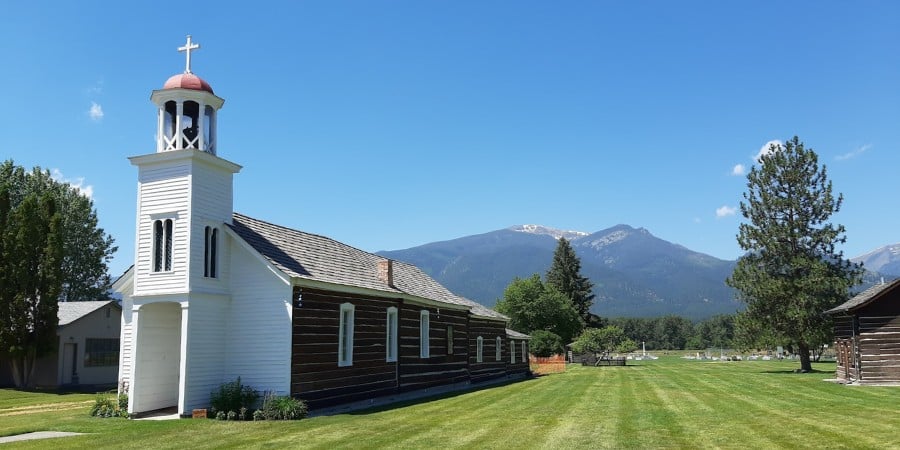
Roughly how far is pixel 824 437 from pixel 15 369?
34.4m

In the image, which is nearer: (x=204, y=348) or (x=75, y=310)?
(x=204, y=348)

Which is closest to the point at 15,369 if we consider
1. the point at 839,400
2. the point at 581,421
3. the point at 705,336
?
the point at 581,421

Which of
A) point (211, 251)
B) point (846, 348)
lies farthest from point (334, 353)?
point (846, 348)

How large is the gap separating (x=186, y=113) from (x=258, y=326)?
22.7 feet

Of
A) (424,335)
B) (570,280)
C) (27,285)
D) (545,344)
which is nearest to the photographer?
(424,335)

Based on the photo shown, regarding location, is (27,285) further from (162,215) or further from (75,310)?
(162,215)

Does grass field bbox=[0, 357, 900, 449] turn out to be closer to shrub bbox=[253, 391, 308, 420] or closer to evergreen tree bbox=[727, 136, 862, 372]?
shrub bbox=[253, 391, 308, 420]

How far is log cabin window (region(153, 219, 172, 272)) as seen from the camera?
2030cm

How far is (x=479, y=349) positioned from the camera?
1539 inches

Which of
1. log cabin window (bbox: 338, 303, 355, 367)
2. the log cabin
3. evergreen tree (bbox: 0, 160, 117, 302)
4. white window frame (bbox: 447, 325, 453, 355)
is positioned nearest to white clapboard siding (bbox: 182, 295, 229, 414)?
log cabin window (bbox: 338, 303, 355, 367)

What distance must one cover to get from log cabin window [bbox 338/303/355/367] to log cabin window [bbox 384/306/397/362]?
3.09 m

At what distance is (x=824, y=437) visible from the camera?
15.1m

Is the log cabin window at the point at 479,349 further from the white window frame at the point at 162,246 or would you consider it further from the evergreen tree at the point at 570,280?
the evergreen tree at the point at 570,280

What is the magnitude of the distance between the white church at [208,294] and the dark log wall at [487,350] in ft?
48.5
